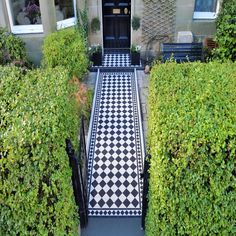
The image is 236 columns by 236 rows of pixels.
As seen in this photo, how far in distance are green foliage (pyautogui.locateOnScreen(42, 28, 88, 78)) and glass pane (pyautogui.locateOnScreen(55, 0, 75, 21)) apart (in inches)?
54.2

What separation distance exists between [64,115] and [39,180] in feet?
3.24

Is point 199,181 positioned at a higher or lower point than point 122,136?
higher

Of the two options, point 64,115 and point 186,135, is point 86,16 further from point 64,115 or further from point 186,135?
point 186,135

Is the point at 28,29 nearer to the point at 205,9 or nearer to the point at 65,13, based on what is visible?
the point at 65,13

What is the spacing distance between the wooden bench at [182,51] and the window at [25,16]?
14.4 ft

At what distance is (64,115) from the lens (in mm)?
4105

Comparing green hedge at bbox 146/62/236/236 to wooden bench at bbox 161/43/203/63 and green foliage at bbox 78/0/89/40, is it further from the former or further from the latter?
green foliage at bbox 78/0/89/40

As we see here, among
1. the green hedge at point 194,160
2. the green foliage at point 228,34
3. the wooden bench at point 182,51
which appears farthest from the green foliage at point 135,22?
the green hedge at point 194,160

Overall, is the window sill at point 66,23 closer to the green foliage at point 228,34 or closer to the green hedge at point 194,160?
the green foliage at point 228,34

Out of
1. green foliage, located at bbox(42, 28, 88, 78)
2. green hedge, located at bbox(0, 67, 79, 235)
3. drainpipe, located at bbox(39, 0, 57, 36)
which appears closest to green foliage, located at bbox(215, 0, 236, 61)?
green foliage, located at bbox(42, 28, 88, 78)

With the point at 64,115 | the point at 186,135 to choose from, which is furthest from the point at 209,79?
the point at 64,115

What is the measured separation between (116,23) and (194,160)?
28.4 feet

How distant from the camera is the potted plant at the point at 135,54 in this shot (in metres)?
10.6

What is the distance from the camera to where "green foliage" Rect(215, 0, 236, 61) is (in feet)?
26.7
